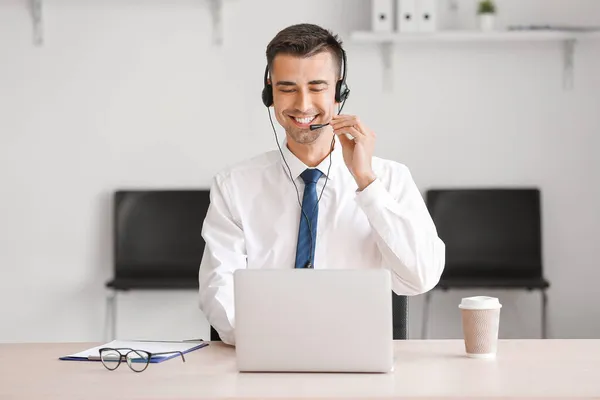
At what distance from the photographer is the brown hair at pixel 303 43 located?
6.98ft

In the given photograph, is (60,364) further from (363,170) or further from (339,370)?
(363,170)

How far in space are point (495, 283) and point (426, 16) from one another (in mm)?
1333

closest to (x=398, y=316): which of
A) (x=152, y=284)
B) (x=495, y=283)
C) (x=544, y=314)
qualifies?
(x=495, y=283)

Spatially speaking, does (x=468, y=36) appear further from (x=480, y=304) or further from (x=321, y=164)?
(x=480, y=304)

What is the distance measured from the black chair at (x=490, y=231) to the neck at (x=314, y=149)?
2152 mm

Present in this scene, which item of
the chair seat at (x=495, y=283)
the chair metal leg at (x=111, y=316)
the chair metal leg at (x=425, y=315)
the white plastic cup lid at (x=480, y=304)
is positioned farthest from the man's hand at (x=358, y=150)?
the chair metal leg at (x=111, y=316)

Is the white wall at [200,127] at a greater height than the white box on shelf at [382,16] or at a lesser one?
lesser

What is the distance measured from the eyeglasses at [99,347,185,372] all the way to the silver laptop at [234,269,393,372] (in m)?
0.26

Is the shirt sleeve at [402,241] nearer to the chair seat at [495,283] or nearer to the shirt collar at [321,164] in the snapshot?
the shirt collar at [321,164]

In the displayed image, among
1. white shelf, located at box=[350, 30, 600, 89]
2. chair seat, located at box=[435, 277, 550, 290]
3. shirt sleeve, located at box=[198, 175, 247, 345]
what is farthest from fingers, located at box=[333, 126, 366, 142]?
white shelf, located at box=[350, 30, 600, 89]

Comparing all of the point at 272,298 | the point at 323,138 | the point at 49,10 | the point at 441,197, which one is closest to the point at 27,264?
the point at 49,10

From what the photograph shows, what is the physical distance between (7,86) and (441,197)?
7.46 ft

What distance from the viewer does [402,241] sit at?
1.96 m

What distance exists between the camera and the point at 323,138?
2207 millimetres
